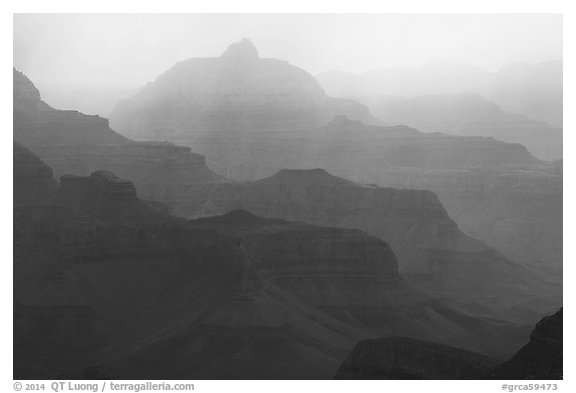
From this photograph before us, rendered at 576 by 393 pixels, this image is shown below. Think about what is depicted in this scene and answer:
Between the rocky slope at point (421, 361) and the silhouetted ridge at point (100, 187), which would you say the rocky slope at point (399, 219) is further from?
the rocky slope at point (421, 361)

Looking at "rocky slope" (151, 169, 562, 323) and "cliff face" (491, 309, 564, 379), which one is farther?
"rocky slope" (151, 169, 562, 323)

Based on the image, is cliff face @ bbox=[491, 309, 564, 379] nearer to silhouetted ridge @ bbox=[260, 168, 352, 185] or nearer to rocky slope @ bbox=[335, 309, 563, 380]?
rocky slope @ bbox=[335, 309, 563, 380]

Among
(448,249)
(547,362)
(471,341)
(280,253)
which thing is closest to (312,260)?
(280,253)

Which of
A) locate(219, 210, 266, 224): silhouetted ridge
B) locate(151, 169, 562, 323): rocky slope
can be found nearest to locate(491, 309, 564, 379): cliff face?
locate(219, 210, 266, 224): silhouetted ridge

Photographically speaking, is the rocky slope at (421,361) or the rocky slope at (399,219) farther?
the rocky slope at (399,219)

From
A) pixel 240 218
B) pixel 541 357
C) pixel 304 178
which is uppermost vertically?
pixel 304 178

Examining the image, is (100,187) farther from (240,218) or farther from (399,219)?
(399,219)

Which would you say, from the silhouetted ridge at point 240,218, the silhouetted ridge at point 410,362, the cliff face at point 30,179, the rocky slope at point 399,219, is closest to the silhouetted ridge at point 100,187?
the cliff face at point 30,179

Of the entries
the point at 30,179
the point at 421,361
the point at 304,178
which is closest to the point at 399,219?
the point at 304,178

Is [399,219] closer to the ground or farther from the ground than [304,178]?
closer to the ground

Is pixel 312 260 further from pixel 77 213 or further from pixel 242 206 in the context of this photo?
pixel 242 206
